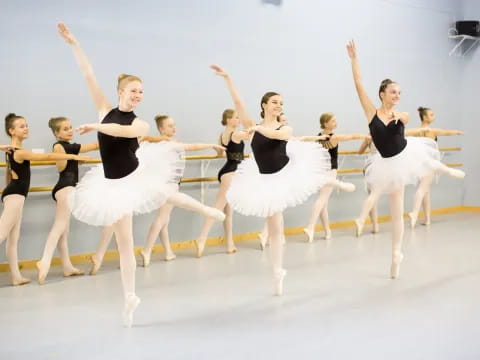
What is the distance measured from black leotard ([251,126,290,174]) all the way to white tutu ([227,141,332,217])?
0.04 metres

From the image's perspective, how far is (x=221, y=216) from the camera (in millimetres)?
3895

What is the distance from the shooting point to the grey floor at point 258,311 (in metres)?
3.24

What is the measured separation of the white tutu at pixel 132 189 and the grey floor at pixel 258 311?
0.66 metres

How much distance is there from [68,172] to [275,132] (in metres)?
2.00

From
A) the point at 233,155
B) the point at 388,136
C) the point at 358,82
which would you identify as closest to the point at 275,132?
the point at 358,82

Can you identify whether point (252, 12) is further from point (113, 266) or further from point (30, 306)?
point (30, 306)

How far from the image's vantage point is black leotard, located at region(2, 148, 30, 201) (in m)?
5.05

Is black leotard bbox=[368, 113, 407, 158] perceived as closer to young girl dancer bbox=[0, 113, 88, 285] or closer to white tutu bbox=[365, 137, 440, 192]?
white tutu bbox=[365, 137, 440, 192]

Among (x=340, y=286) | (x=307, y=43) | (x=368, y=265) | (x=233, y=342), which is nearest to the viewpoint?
(x=233, y=342)

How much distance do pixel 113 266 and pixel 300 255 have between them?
1740 mm

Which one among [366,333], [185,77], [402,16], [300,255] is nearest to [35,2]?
[185,77]

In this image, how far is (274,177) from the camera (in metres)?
4.41

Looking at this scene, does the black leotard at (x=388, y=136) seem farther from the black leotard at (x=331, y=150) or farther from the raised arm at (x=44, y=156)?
the black leotard at (x=331, y=150)

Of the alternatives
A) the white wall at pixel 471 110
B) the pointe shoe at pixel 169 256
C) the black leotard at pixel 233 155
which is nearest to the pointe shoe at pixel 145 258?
the pointe shoe at pixel 169 256
